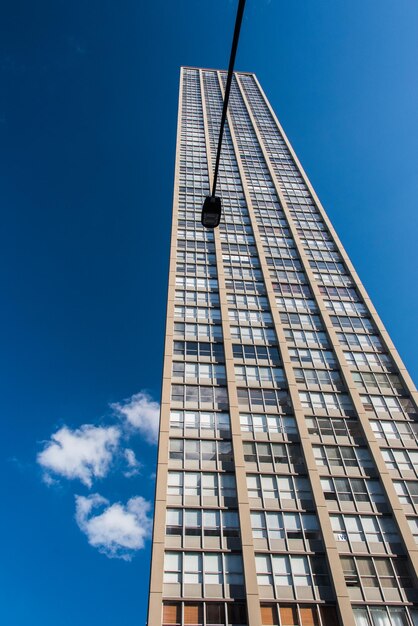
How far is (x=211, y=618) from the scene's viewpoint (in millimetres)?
27609

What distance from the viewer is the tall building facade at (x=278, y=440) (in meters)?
29.3

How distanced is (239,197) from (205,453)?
44.9 m

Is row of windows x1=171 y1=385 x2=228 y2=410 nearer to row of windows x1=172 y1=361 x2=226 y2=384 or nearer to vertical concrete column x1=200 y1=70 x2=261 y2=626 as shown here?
vertical concrete column x1=200 y1=70 x2=261 y2=626

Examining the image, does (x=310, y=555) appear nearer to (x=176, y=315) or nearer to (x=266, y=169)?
(x=176, y=315)

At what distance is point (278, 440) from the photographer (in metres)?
38.4

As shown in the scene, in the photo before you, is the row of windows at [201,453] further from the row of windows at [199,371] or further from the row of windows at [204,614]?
the row of windows at [204,614]

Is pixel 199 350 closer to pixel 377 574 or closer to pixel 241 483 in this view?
pixel 241 483

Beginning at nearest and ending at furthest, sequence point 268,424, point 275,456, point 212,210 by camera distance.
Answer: point 212,210
point 275,456
point 268,424

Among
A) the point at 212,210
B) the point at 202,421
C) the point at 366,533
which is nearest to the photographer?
the point at 212,210

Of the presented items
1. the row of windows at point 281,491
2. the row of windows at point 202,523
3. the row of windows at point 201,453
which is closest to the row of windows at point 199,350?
the row of windows at point 201,453

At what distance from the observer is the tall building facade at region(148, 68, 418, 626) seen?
29.3 meters

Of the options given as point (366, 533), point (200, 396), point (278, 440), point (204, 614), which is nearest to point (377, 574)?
point (366, 533)

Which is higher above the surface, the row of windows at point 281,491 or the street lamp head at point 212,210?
the row of windows at point 281,491

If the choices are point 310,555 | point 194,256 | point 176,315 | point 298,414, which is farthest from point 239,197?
point 310,555
